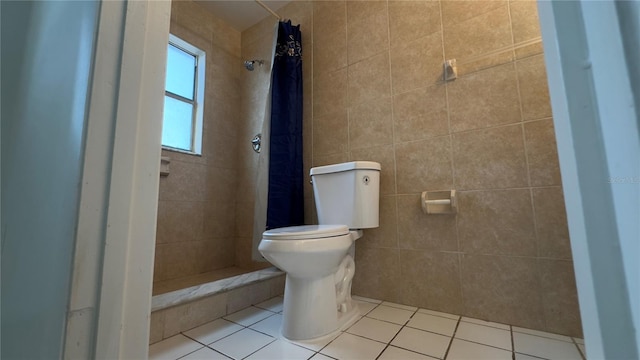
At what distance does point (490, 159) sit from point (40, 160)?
1.50 m

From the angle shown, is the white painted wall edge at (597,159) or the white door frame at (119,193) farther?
the white door frame at (119,193)

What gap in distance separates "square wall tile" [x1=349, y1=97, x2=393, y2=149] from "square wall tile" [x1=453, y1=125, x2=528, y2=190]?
1.24 feet

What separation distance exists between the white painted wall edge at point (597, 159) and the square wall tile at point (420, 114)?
118cm

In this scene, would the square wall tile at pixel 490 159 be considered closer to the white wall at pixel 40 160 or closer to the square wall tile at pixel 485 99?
the square wall tile at pixel 485 99

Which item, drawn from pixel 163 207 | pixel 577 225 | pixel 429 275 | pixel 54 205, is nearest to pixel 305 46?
pixel 163 207

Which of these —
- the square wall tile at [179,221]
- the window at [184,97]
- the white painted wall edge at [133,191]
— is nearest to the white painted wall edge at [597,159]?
the white painted wall edge at [133,191]

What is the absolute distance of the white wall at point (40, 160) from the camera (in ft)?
1.17

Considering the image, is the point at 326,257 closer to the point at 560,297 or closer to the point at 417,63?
the point at 560,297

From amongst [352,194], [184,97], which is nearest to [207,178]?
[184,97]

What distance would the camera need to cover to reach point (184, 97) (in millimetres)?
2111

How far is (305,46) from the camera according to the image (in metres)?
1.99

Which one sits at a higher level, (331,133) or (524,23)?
(524,23)

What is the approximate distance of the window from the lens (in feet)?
6.61

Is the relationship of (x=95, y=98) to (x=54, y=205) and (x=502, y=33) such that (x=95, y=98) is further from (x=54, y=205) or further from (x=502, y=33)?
(x=502, y=33)
